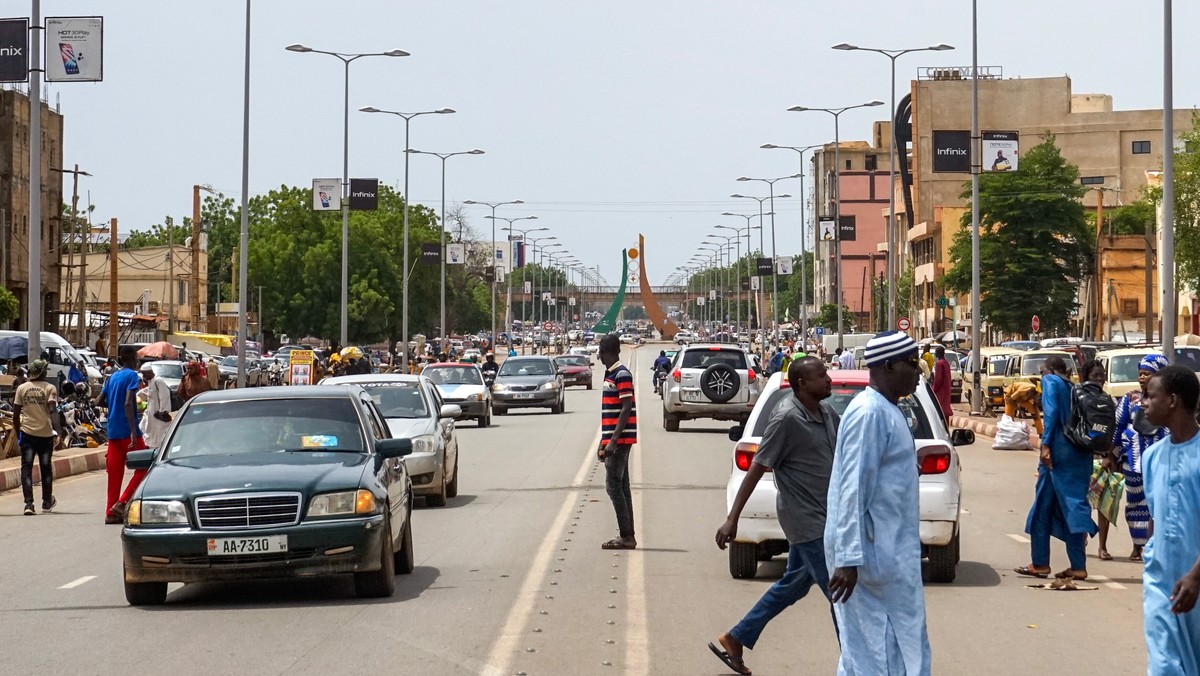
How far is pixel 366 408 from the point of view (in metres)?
12.8

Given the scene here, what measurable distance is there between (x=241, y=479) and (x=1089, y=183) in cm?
10384

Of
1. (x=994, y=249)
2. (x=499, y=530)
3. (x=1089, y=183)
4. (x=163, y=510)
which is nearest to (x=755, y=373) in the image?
(x=499, y=530)

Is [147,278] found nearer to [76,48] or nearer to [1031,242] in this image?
[1031,242]

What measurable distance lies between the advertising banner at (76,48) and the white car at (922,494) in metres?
17.6

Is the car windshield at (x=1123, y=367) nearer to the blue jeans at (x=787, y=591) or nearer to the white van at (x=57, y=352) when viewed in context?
the blue jeans at (x=787, y=591)


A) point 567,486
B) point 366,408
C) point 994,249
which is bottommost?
point 567,486

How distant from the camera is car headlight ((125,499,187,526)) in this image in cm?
1084

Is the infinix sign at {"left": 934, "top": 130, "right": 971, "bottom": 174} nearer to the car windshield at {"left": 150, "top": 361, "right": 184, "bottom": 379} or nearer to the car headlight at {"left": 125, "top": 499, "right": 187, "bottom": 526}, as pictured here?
the car windshield at {"left": 150, "top": 361, "right": 184, "bottom": 379}

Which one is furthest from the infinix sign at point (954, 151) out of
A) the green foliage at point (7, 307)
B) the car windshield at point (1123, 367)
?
the green foliage at point (7, 307)

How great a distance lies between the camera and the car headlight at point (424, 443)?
59.2ft

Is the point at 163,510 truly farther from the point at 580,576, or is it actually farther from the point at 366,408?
the point at 580,576

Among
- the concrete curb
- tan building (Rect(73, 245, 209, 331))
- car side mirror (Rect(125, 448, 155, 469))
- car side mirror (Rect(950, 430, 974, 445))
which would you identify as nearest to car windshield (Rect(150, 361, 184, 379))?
the concrete curb

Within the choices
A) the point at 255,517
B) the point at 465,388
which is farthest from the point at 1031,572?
the point at 465,388

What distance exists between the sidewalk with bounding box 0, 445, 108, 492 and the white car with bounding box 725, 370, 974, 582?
13.6m
